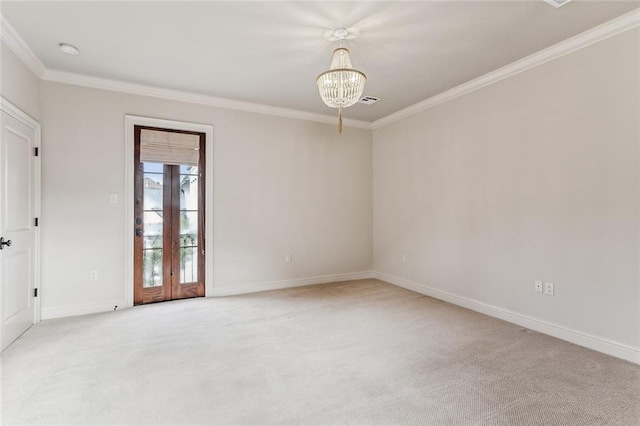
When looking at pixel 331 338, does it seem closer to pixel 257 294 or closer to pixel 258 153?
pixel 257 294

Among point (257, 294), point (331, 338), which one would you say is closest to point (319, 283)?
point (257, 294)

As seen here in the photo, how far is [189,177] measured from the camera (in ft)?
14.2

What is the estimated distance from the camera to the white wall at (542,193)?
8.64ft

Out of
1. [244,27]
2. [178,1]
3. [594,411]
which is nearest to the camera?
[594,411]

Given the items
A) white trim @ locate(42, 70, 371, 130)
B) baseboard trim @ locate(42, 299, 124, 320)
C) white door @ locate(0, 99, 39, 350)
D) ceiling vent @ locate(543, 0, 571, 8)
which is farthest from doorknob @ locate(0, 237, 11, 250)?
ceiling vent @ locate(543, 0, 571, 8)

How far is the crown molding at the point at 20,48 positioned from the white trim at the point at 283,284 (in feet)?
10.2

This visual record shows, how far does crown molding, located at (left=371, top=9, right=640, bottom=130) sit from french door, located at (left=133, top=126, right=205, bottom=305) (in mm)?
3230

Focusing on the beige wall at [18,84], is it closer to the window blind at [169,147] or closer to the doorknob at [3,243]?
the window blind at [169,147]

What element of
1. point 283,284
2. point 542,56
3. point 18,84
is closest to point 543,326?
point 542,56

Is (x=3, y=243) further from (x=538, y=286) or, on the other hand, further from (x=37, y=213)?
(x=538, y=286)

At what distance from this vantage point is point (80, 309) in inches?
145

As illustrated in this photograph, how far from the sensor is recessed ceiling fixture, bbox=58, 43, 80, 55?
2967mm

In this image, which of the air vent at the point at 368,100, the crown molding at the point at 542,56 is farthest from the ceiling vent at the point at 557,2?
the air vent at the point at 368,100

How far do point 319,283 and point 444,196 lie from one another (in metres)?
2.31
